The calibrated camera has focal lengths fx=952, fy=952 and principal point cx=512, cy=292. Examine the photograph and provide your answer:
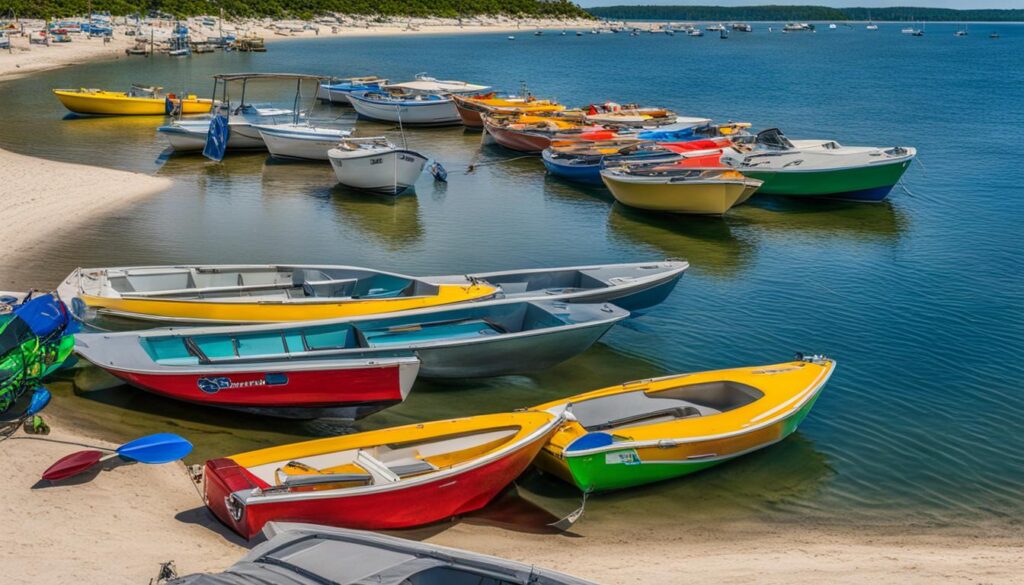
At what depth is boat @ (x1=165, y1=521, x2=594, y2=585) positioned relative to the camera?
7.74 m

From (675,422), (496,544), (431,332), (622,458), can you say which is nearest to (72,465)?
(496,544)

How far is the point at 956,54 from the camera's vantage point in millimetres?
127062

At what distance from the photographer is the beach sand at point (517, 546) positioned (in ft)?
34.8

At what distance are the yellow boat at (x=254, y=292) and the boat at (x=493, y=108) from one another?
2795 centimetres

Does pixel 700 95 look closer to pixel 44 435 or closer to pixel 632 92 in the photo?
pixel 632 92

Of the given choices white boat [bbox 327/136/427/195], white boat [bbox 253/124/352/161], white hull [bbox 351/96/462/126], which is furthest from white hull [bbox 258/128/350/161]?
white hull [bbox 351/96/462/126]

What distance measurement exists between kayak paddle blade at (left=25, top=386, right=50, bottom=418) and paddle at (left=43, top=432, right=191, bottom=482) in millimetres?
1927

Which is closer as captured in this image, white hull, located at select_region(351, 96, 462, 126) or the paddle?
the paddle

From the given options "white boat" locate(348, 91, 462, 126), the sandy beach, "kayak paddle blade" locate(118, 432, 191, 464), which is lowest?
the sandy beach

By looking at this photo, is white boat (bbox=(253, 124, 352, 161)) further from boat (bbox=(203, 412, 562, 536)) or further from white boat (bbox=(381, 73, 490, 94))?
boat (bbox=(203, 412, 562, 536))

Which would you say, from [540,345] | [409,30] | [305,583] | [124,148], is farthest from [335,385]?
[409,30]

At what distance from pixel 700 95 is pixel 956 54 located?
253ft

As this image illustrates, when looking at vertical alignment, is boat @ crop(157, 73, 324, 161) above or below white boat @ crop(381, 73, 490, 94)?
below

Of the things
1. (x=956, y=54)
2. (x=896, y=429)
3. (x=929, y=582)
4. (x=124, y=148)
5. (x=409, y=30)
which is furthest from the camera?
(x=409, y=30)
